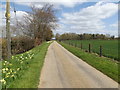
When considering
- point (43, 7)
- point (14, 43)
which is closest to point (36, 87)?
point (14, 43)

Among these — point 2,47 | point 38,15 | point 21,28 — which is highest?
point 38,15

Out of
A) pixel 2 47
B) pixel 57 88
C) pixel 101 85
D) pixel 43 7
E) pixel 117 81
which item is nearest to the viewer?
pixel 57 88

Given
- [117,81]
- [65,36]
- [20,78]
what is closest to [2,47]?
[20,78]

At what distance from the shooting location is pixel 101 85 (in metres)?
5.18

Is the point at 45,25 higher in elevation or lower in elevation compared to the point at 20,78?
higher

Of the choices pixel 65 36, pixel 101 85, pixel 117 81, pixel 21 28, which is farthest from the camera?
pixel 65 36

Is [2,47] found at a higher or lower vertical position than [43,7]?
lower

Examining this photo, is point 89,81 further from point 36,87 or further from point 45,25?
point 45,25

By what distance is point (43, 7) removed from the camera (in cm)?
3872

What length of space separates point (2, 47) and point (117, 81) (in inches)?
473

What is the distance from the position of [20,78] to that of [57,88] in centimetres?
170

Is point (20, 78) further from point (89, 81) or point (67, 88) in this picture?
point (89, 81)

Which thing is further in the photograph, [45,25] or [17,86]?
[45,25]

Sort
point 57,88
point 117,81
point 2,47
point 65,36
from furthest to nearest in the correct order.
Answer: point 65,36, point 2,47, point 117,81, point 57,88
